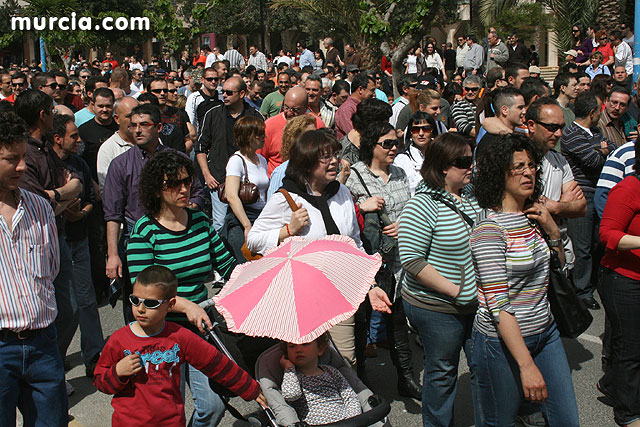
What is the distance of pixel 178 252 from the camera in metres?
4.29

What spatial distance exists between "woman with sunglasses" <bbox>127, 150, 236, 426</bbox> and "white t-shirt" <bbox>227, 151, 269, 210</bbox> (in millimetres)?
2145

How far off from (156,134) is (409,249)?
2.53 m

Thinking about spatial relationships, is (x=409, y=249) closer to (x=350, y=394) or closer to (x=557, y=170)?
(x=350, y=394)

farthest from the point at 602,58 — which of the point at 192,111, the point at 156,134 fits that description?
the point at 156,134

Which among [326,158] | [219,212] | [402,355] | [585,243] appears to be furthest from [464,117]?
[326,158]

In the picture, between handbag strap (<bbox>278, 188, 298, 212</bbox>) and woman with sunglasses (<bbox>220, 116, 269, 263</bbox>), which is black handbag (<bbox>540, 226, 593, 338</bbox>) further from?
woman with sunglasses (<bbox>220, 116, 269, 263</bbox>)

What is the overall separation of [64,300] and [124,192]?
922mm

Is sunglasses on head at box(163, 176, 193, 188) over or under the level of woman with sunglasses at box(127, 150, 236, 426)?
over

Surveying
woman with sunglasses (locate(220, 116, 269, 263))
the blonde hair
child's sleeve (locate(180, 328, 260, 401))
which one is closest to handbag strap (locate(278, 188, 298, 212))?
child's sleeve (locate(180, 328, 260, 401))

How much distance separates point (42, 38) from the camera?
1211 inches

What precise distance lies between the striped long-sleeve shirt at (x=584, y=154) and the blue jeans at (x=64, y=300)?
505 centimetres

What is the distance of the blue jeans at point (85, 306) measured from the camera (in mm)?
6078

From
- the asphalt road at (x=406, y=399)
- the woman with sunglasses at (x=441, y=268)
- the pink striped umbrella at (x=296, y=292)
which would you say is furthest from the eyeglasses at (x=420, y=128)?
the pink striped umbrella at (x=296, y=292)

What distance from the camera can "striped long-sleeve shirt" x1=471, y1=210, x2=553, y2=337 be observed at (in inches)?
143
